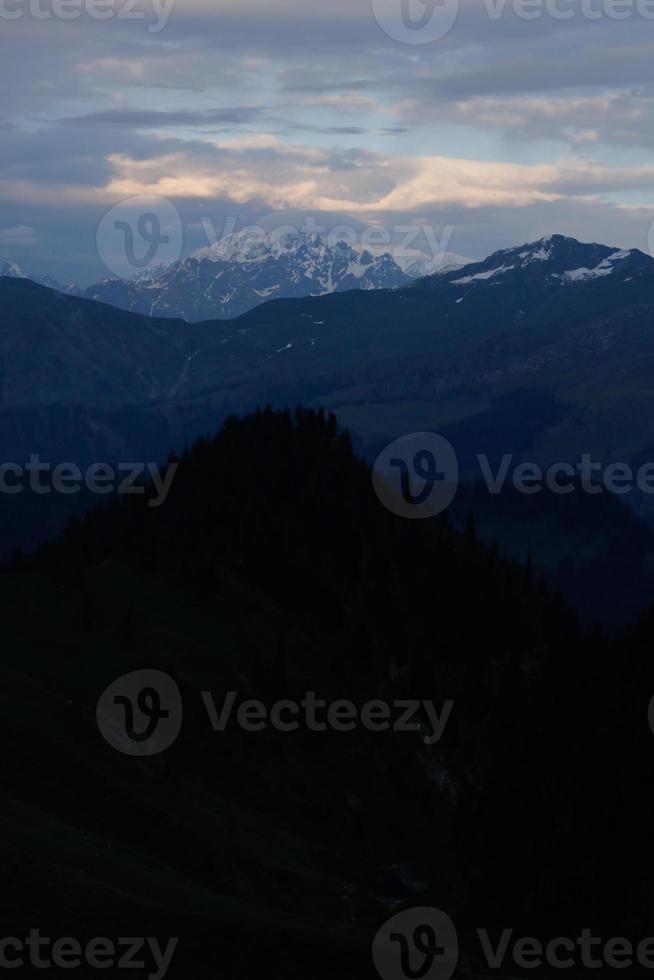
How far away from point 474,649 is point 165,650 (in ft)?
156

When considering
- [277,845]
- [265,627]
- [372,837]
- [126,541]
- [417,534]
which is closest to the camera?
[277,845]

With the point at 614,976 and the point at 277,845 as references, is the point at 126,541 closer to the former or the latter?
the point at 277,845

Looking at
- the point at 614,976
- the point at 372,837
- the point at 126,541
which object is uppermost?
the point at 126,541

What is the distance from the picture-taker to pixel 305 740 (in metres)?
138

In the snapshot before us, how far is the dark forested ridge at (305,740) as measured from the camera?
7769 cm

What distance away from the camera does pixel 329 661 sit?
519 ft

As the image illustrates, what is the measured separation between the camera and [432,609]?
575 ft

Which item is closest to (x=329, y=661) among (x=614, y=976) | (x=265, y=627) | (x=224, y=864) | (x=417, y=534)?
(x=265, y=627)

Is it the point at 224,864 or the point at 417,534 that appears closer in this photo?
the point at 224,864

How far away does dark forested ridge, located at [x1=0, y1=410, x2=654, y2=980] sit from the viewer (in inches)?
3059

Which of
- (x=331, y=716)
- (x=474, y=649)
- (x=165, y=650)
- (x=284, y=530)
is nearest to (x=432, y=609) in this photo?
(x=474, y=649)

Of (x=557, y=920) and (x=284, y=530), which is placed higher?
(x=284, y=530)

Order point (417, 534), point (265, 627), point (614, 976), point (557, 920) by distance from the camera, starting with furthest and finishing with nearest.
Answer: point (417, 534)
point (265, 627)
point (557, 920)
point (614, 976)

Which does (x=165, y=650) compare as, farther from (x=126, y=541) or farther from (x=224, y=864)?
(x=224, y=864)
